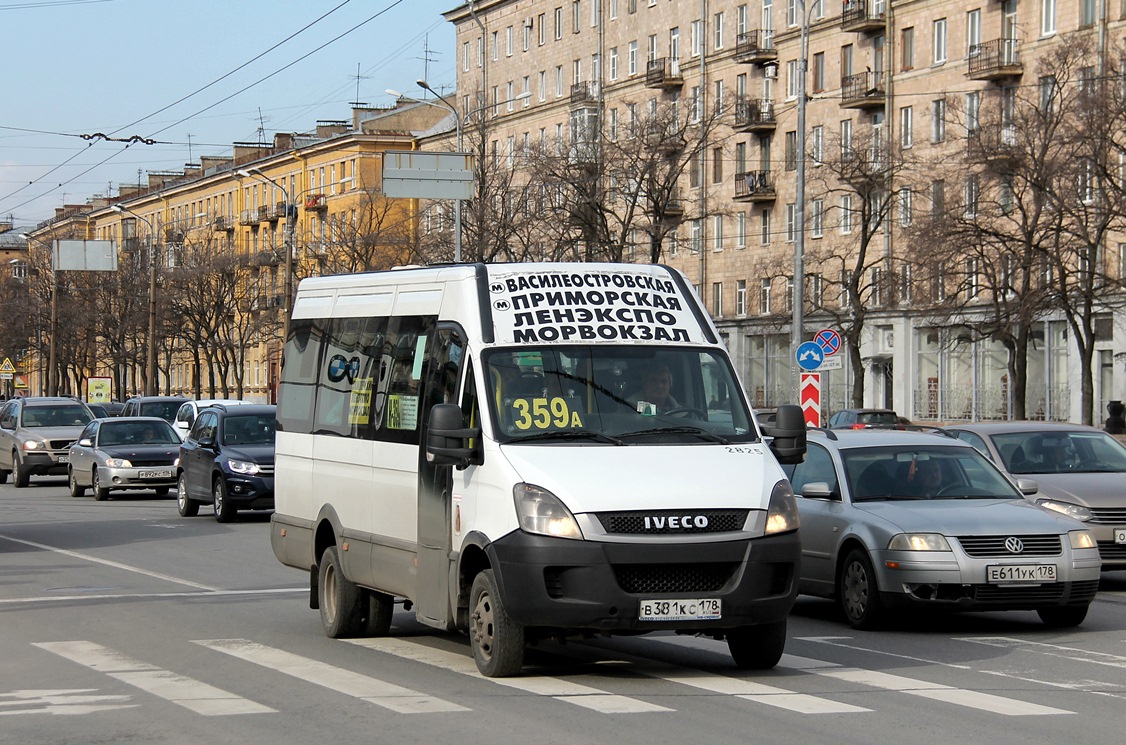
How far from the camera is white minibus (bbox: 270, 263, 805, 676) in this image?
32.6 feet

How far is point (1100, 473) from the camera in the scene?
17562 millimetres

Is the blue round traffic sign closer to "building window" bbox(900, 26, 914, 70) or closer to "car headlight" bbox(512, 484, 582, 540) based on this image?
"car headlight" bbox(512, 484, 582, 540)

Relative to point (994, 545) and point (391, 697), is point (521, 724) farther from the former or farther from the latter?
point (994, 545)

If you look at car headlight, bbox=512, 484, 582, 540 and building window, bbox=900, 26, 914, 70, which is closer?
car headlight, bbox=512, 484, 582, 540

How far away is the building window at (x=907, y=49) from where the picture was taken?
212ft

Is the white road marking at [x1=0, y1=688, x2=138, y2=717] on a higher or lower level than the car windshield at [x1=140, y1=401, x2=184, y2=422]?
lower

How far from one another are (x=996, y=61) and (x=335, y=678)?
52709 millimetres

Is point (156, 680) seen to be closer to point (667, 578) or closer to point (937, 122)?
point (667, 578)

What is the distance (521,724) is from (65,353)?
97.4m

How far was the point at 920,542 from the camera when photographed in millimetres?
13078

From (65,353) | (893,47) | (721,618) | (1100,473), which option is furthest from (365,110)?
(721,618)

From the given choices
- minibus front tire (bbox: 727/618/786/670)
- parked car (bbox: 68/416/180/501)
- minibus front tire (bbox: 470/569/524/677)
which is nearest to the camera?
minibus front tire (bbox: 470/569/524/677)

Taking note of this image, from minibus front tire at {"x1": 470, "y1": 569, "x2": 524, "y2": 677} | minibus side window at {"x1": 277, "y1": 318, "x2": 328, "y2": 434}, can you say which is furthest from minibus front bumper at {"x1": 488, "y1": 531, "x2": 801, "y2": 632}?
minibus side window at {"x1": 277, "y1": 318, "x2": 328, "y2": 434}

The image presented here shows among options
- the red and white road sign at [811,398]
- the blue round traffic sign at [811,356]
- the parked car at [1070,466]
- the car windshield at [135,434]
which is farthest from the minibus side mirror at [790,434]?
the car windshield at [135,434]
